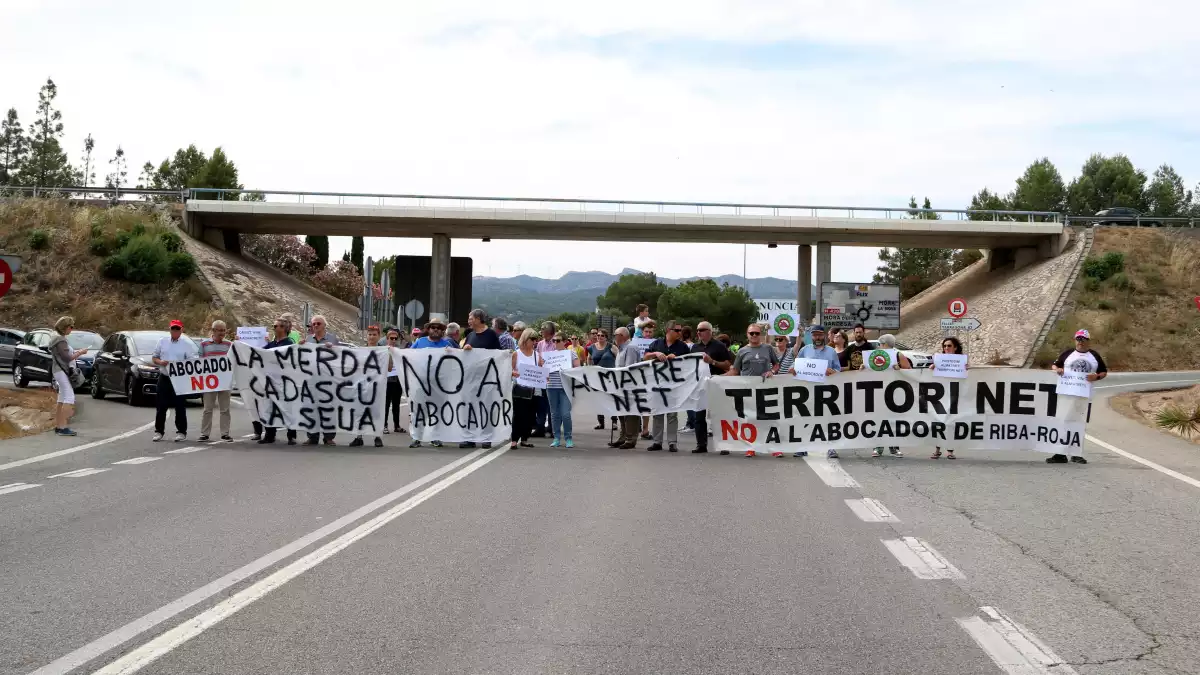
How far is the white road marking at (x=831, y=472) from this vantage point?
13.2m

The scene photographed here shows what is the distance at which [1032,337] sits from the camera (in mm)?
59188

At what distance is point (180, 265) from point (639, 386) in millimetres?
43459

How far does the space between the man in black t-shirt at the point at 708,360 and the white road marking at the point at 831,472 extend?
1531 mm

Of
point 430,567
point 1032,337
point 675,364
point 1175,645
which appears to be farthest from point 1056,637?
point 1032,337

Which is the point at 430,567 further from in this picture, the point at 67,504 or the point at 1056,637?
the point at 67,504

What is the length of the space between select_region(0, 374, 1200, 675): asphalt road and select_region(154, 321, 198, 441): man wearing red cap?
316 centimetres

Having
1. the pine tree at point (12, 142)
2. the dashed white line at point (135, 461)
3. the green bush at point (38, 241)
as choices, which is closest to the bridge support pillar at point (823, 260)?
the green bush at point (38, 241)

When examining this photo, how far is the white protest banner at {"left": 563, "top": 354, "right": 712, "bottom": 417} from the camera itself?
1747 centimetres

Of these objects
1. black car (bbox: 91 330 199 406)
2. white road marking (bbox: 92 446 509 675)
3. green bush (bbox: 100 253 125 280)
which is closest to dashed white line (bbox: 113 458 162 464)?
white road marking (bbox: 92 446 509 675)

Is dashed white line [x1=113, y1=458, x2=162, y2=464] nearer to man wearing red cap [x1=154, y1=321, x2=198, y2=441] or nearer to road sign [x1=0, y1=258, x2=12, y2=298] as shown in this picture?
man wearing red cap [x1=154, y1=321, x2=198, y2=441]

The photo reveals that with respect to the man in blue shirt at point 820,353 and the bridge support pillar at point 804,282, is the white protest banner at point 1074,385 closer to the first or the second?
the man in blue shirt at point 820,353

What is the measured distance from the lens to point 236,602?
6656 mm

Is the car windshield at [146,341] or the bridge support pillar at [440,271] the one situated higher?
the bridge support pillar at [440,271]

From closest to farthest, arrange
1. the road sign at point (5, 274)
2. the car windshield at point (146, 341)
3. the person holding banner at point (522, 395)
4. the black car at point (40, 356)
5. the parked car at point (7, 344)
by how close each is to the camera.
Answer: the person holding banner at point (522, 395), the road sign at point (5, 274), the car windshield at point (146, 341), the black car at point (40, 356), the parked car at point (7, 344)
